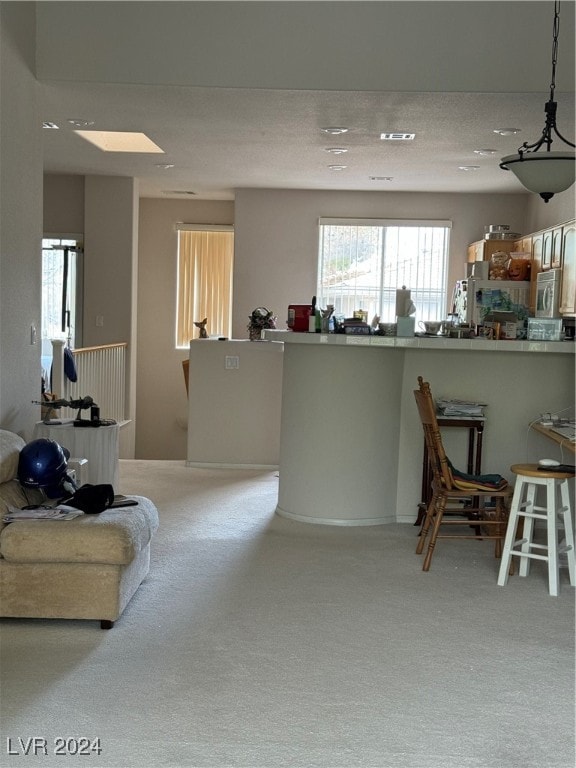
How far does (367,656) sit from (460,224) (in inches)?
288

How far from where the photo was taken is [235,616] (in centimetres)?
406

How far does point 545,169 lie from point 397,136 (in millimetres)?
2951

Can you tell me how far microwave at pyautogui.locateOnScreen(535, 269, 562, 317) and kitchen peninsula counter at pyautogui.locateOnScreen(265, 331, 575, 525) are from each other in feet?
7.06

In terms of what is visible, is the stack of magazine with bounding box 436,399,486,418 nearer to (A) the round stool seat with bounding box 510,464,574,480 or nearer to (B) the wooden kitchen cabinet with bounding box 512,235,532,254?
(A) the round stool seat with bounding box 510,464,574,480

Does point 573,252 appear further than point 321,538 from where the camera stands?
Yes

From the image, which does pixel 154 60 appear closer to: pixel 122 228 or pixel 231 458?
pixel 231 458

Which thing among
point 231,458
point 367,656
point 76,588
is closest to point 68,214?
point 231,458

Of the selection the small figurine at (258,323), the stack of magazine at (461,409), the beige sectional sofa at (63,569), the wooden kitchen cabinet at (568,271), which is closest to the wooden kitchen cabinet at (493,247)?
the wooden kitchen cabinet at (568,271)

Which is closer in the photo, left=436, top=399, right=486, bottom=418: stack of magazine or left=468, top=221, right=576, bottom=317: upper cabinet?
left=436, top=399, right=486, bottom=418: stack of magazine

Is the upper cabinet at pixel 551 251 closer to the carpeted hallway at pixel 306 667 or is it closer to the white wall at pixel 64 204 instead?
the carpeted hallway at pixel 306 667

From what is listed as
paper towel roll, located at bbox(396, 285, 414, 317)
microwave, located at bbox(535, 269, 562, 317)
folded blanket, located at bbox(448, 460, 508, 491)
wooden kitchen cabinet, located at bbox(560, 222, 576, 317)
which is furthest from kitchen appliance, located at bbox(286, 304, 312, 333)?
microwave, located at bbox(535, 269, 562, 317)

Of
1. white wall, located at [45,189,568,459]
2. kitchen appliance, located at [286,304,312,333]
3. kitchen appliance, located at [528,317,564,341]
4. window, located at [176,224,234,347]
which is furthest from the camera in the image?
window, located at [176,224,234,347]

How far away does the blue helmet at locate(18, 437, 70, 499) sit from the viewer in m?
4.21

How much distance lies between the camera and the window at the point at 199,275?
11672mm
